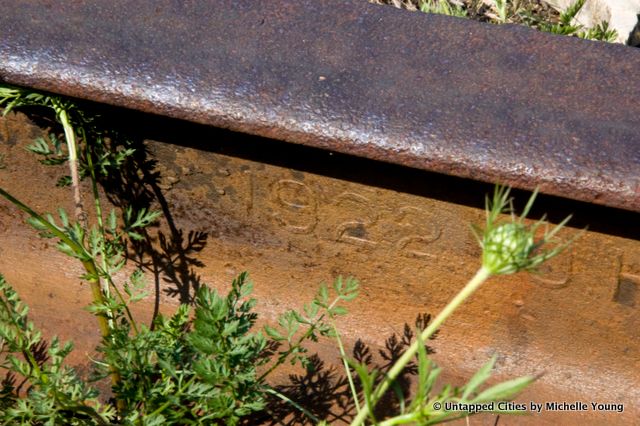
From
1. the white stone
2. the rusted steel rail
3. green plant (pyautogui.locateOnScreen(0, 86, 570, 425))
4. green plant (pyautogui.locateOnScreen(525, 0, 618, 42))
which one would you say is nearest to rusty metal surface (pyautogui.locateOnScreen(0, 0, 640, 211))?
the rusted steel rail

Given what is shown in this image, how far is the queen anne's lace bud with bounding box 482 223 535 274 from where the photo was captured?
3.75 ft

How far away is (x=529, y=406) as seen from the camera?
237cm

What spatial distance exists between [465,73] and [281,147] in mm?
473

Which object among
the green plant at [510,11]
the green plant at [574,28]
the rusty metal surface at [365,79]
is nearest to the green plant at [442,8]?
the green plant at [510,11]

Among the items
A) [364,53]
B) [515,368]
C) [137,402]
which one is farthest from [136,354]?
[515,368]

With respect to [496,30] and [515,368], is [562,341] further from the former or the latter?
[496,30]

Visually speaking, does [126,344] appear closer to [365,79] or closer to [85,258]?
[85,258]

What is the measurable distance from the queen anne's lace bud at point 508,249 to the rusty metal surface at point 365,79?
0.64m

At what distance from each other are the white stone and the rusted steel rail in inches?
51.7

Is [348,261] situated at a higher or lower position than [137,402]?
higher

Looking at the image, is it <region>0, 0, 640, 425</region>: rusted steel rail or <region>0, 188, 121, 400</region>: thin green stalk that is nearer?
<region>0, 188, 121, 400</region>: thin green stalk

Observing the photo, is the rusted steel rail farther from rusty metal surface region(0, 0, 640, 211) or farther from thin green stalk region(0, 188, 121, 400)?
thin green stalk region(0, 188, 121, 400)

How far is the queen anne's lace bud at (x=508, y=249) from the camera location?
114 cm

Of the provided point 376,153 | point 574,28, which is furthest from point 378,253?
point 574,28
